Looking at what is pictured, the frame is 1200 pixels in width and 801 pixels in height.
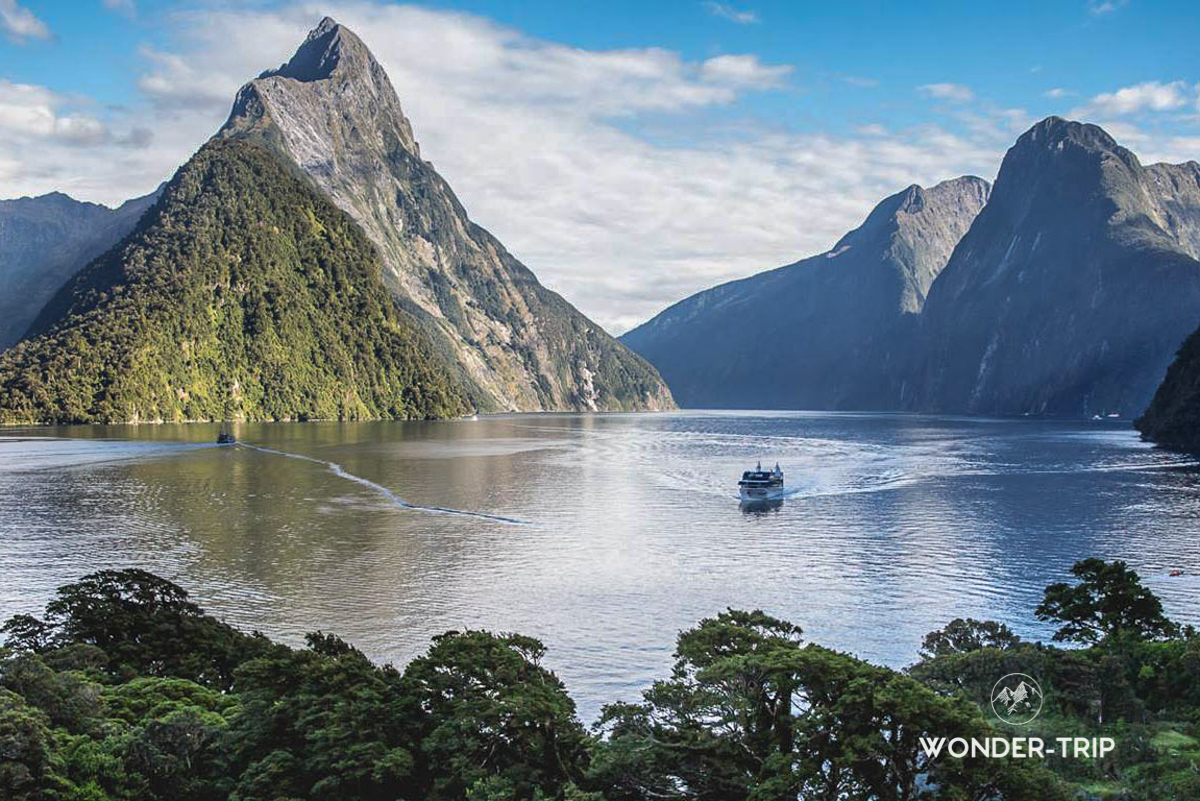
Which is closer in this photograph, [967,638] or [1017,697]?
[1017,697]

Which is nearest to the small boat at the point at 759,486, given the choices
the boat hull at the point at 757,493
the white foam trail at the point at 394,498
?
the boat hull at the point at 757,493

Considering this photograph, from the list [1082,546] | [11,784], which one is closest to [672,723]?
[11,784]

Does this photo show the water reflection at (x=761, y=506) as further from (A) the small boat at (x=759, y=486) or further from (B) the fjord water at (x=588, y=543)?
(A) the small boat at (x=759, y=486)

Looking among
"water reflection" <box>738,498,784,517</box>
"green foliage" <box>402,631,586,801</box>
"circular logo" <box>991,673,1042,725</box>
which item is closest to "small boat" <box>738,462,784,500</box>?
"water reflection" <box>738,498,784,517</box>

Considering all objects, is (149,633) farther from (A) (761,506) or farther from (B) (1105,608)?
(A) (761,506)

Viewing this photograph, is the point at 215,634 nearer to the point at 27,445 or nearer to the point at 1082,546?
the point at 1082,546

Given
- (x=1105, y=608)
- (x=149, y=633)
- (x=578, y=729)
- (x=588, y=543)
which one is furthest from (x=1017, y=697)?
(x=588, y=543)

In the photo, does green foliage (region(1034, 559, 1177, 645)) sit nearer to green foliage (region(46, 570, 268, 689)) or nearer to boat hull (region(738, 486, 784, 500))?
green foliage (region(46, 570, 268, 689))
